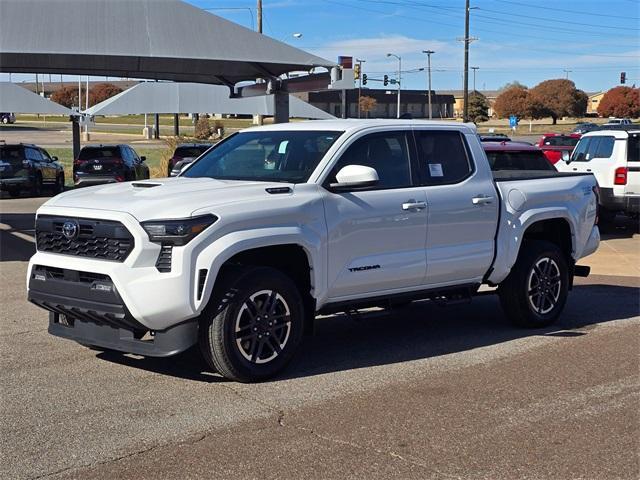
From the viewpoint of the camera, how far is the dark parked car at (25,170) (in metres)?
25.9

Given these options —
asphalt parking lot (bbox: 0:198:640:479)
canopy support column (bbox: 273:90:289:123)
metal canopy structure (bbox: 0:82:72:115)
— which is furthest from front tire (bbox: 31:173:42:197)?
asphalt parking lot (bbox: 0:198:640:479)

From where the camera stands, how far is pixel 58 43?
41.9ft

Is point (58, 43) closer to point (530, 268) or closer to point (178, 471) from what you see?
point (530, 268)

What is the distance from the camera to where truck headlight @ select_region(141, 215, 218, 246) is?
5.87 metres

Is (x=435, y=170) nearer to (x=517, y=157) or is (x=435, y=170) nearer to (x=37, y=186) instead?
(x=517, y=157)

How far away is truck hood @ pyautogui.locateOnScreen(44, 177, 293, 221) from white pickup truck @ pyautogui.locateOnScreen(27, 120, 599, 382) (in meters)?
0.02

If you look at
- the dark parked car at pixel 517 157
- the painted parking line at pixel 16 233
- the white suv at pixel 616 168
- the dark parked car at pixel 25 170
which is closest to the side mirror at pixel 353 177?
the dark parked car at pixel 517 157

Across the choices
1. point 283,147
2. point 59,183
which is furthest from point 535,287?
point 59,183

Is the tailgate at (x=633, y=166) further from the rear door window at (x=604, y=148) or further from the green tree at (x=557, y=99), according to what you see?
the green tree at (x=557, y=99)

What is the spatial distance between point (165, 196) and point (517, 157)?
671cm

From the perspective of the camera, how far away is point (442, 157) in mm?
7758

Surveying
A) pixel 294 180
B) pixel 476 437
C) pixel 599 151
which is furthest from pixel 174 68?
pixel 476 437

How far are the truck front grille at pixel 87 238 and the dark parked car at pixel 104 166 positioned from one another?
18.7 metres

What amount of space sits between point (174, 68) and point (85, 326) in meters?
12.6
